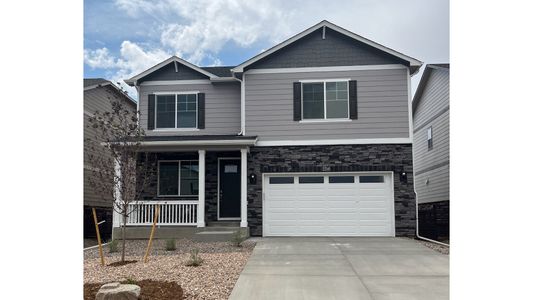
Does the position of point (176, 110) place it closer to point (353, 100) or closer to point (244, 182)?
point (244, 182)

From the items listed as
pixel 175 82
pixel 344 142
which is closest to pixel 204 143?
pixel 175 82

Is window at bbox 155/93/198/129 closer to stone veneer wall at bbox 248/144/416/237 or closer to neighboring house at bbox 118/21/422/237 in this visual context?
neighboring house at bbox 118/21/422/237

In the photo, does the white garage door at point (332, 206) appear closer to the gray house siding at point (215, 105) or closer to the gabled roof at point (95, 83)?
the gray house siding at point (215, 105)

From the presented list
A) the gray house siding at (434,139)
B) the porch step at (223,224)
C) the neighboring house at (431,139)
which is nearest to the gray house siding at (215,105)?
the porch step at (223,224)

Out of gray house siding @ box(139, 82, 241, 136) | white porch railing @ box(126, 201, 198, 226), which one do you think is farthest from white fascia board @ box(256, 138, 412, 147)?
white porch railing @ box(126, 201, 198, 226)

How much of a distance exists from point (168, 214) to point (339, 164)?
5.31 meters

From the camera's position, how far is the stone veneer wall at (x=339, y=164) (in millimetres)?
12562

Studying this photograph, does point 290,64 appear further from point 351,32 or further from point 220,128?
point 220,128

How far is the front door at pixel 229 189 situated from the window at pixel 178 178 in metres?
0.85

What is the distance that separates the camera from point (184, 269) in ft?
23.5

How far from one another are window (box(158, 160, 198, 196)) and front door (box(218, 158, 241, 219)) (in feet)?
2.79

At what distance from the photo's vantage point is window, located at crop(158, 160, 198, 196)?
13.7 metres
